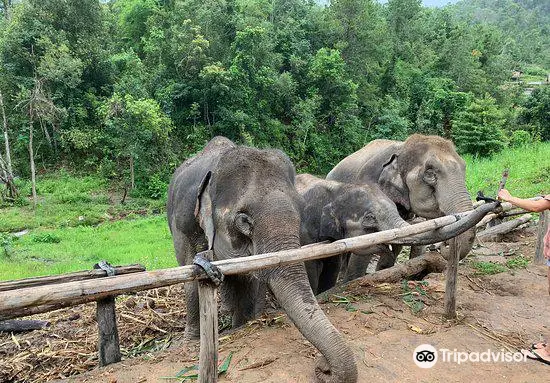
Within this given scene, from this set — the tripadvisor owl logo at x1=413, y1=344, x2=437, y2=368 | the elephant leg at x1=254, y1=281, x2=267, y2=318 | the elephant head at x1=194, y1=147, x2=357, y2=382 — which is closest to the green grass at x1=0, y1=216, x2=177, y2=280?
the elephant leg at x1=254, y1=281, x2=267, y2=318

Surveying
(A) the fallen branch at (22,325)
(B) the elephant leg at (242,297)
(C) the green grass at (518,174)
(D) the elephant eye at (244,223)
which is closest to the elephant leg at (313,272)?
(B) the elephant leg at (242,297)

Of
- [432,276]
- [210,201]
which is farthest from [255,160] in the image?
[432,276]

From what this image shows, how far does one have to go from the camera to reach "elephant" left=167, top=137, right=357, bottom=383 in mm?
3133

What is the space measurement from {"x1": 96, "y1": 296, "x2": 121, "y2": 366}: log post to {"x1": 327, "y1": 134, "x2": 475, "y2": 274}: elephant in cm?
362

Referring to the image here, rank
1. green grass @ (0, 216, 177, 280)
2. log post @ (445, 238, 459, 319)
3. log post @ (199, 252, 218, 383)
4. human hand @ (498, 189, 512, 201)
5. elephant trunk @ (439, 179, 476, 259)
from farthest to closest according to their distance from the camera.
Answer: green grass @ (0, 216, 177, 280) → elephant trunk @ (439, 179, 476, 259) → log post @ (445, 238, 459, 319) → human hand @ (498, 189, 512, 201) → log post @ (199, 252, 218, 383)

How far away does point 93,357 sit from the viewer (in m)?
4.69

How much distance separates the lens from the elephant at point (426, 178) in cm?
562

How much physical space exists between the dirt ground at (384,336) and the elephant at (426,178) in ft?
2.49

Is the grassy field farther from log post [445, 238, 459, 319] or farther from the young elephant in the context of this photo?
log post [445, 238, 459, 319]

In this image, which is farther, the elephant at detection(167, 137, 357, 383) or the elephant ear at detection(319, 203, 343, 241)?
the elephant ear at detection(319, 203, 343, 241)

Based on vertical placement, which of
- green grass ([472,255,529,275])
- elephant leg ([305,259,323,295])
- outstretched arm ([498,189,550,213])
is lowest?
green grass ([472,255,529,275])

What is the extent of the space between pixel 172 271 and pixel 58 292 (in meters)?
0.60

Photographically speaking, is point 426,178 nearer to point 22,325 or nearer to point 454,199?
point 454,199

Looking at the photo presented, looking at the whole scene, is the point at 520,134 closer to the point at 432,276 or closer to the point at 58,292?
the point at 432,276
